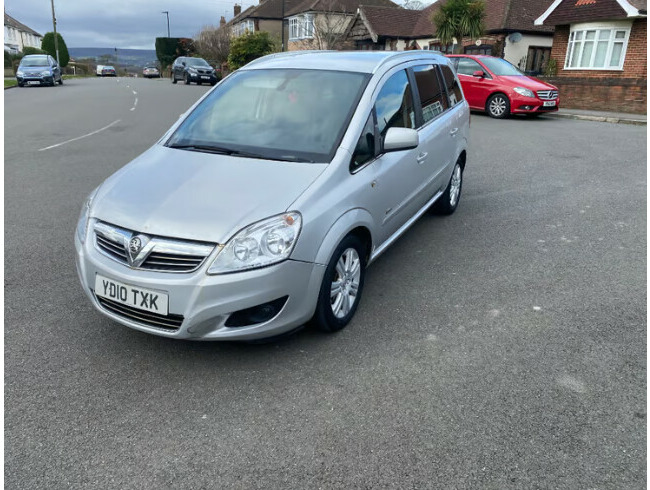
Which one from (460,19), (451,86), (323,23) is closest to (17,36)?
(323,23)

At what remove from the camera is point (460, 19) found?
2467 cm

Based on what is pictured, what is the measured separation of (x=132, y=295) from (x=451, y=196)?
4.09 metres

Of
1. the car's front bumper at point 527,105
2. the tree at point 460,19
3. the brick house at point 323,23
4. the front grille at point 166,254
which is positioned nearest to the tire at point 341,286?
the front grille at point 166,254

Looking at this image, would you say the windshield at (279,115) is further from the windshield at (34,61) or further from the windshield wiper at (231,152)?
the windshield at (34,61)

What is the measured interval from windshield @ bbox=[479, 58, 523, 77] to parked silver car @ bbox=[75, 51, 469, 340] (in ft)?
40.8

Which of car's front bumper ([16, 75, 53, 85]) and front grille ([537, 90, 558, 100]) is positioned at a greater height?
front grille ([537, 90, 558, 100])

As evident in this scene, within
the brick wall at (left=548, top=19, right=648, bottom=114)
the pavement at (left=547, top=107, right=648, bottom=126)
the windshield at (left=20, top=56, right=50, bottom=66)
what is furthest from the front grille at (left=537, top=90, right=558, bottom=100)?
the windshield at (left=20, top=56, right=50, bottom=66)

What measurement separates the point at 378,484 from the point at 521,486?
63 cm

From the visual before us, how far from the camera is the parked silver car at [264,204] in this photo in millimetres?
2914

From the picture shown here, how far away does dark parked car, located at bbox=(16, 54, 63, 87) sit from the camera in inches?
1133

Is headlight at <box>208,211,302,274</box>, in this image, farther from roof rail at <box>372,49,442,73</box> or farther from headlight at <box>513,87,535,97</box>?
headlight at <box>513,87,535,97</box>

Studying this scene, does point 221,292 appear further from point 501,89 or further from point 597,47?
point 597,47

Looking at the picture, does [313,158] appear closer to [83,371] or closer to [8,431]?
[83,371]

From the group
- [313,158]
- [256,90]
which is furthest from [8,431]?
[256,90]
